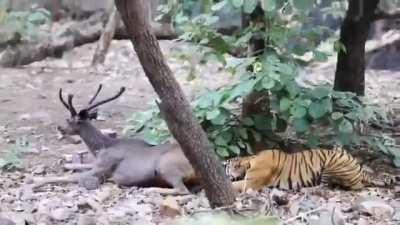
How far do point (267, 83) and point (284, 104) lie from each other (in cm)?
27

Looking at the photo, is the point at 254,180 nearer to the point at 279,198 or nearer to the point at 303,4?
the point at 279,198

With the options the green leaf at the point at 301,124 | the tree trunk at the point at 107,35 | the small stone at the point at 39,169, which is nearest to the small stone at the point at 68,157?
the small stone at the point at 39,169

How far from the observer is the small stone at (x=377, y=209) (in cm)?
398

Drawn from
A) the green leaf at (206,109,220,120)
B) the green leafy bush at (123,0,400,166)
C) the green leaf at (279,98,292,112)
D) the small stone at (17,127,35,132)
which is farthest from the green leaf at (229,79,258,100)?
the small stone at (17,127,35,132)

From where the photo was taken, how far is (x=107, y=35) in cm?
919

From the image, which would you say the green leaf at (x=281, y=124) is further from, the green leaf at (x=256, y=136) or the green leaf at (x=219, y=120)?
the green leaf at (x=219, y=120)

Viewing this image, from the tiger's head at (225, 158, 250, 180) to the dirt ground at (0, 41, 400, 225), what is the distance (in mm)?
232

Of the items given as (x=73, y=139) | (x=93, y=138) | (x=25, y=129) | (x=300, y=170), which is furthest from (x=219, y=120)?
(x=25, y=129)

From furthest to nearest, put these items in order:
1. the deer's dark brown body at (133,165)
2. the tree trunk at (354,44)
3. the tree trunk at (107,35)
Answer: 1. the tree trunk at (107,35)
2. the tree trunk at (354,44)
3. the deer's dark brown body at (133,165)

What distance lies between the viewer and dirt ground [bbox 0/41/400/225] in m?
4.01

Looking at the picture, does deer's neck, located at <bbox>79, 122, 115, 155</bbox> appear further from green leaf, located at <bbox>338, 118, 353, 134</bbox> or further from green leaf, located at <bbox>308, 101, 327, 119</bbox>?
green leaf, located at <bbox>338, 118, 353, 134</bbox>

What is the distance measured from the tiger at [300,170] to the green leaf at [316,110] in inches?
8.4

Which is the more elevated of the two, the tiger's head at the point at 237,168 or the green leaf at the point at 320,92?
the green leaf at the point at 320,92

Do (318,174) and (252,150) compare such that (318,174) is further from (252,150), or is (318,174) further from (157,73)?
(157,73)
